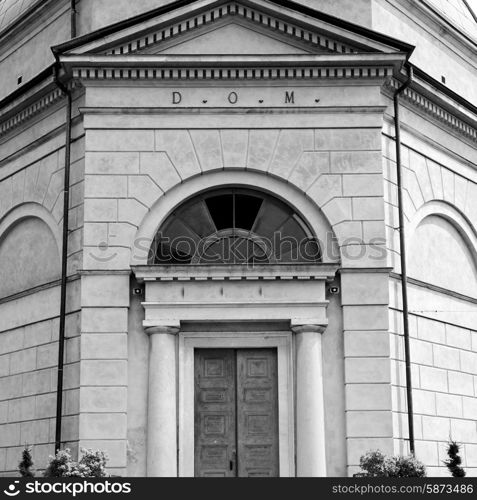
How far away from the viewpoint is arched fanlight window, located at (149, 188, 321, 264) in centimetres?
2152

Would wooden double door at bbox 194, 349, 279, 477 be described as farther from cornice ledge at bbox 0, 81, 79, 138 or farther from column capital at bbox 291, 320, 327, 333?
cornice ledge at bbox 0, 81, 79, 138

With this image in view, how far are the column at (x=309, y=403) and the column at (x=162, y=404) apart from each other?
8.75ft

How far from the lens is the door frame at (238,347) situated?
20359mm

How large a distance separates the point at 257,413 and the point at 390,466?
3.41 m

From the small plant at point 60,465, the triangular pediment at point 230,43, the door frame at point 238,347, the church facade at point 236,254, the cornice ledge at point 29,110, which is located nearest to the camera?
the small plant at point 60,465

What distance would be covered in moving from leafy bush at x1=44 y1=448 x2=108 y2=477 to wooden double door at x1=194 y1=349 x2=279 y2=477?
2574mm

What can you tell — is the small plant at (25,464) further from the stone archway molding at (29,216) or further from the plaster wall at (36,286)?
the stone archway molding at (29,216)

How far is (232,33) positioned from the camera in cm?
2223

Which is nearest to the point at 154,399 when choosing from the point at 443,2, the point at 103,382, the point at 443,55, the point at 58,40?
the point at 103,382

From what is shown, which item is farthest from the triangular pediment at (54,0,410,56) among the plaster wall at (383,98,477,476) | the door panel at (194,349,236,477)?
the door panel at (194,349,236,477)

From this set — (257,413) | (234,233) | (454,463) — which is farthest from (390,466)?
(234,233)

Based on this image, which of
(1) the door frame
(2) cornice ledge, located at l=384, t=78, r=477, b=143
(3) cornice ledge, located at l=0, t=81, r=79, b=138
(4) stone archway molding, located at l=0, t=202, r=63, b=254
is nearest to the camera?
(1) the door frame

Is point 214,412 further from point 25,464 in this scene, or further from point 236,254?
point 25,464

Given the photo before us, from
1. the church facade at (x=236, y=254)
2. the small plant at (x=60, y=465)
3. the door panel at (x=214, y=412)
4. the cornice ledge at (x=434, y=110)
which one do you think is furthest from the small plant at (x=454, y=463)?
the cornice ledge at (x=434, y=110)
